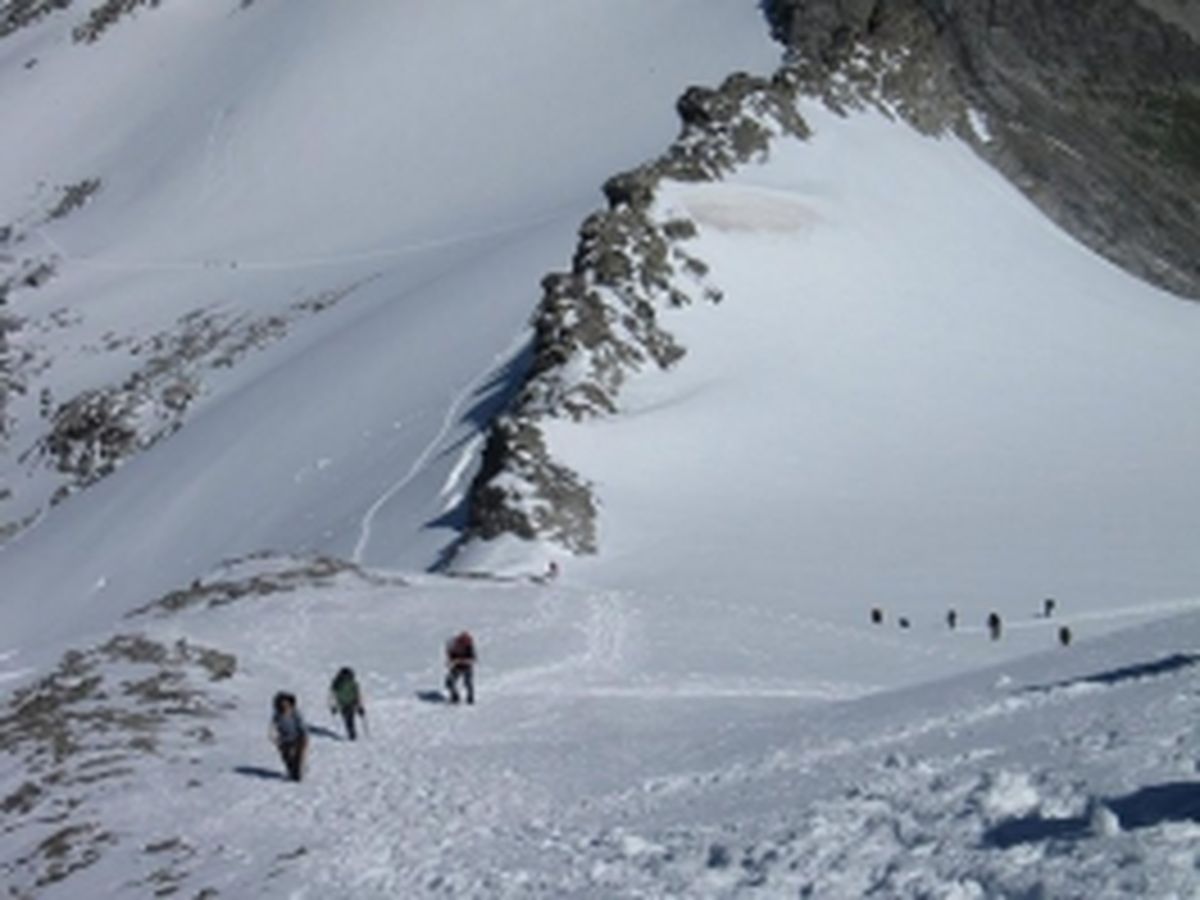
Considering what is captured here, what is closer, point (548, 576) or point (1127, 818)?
point (1127, 818)

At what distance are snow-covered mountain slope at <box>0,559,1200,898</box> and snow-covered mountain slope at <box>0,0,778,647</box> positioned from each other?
15.2 meters

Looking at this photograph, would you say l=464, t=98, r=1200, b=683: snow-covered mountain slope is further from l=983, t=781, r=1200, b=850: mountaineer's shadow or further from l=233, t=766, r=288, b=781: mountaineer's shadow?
l=983, t=781, r=1200, b=850: mountaineer's shadow

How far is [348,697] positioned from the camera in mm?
21641

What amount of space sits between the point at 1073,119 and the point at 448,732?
6561 centimetres

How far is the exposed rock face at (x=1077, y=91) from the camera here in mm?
72188

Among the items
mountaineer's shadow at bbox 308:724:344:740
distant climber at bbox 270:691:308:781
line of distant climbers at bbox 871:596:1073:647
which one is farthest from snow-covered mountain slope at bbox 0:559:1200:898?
line of distant climbers at bbox 871:596:1073:647

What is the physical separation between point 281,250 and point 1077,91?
38.5m

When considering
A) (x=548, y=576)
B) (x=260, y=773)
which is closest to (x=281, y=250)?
(x=548, y=576)

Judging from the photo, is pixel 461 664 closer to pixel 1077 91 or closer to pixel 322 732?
pixel 322 732

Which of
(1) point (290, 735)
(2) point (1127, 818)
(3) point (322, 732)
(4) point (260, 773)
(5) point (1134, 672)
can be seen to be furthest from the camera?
(3) point (322, 732)

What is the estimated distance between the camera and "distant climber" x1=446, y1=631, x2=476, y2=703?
2392 cm

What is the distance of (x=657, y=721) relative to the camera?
2228cm

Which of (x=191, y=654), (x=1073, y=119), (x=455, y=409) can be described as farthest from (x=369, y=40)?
(x=191, y=654)

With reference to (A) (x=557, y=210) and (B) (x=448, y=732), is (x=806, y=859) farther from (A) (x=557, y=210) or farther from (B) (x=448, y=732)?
(A) (x=557, y=210)
